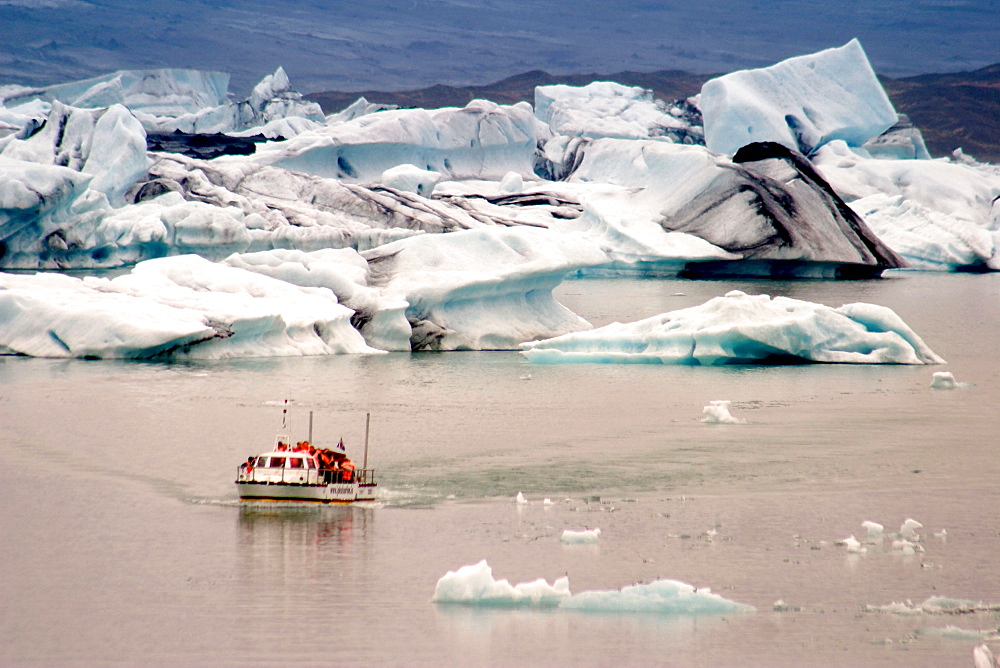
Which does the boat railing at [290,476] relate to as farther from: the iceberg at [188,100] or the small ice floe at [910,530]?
the iceberg at [188,100]

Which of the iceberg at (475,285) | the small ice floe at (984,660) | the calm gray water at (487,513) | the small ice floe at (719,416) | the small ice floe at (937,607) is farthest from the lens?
the iceberg at (475,285)

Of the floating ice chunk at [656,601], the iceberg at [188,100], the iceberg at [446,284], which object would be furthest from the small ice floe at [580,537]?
the iceberg at [188,100]

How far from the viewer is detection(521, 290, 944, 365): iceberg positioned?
17.6m

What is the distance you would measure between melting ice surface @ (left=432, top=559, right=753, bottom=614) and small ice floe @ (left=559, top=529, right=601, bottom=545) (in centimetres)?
131

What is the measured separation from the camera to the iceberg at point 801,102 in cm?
4653

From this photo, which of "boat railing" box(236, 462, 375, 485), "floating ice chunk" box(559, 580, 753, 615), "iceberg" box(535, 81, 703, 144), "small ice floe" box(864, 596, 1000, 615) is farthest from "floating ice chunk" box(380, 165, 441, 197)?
"small ice floe" box(864, 596, 1000, 615)

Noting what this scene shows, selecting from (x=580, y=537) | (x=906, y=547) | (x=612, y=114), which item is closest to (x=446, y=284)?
(x=580, y=537)

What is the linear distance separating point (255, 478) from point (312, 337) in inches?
326

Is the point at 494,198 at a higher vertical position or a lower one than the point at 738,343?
higher

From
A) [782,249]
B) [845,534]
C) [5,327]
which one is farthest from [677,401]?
[782,249]

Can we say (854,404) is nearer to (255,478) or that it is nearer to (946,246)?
(255,478)

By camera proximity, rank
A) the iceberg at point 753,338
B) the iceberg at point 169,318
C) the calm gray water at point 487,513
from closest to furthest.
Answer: the calm gray water at point 487,513 < the iceberg at point 169,318 < the iceberg at point 753,338

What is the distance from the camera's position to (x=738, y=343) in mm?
18031

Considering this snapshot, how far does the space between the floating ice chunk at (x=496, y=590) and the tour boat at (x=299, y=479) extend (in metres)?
3.01
